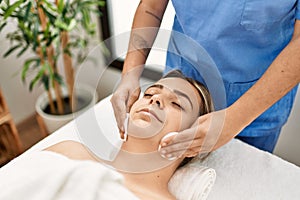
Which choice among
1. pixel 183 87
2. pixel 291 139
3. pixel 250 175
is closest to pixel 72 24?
pixel 183 87

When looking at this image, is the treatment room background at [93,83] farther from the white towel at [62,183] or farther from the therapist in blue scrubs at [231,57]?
the white towel at [62,183]

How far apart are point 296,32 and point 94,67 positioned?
67 cm

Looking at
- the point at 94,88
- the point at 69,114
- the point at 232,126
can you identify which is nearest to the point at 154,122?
the point at 232,126

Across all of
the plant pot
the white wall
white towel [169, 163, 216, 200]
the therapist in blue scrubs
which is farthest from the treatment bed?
the plant pot

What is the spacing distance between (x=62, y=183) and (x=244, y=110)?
514mm

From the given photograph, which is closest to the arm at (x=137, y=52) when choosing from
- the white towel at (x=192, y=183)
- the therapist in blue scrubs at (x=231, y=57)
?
the therapist in blue scrubs at (x=231, y=57)

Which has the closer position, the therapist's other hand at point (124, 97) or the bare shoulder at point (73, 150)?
the therapist's other hand at point (124, 97)

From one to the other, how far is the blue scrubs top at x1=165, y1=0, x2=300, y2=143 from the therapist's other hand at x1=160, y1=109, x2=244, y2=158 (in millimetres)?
168

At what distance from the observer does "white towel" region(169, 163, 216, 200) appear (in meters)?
1.07

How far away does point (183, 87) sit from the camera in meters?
1.06

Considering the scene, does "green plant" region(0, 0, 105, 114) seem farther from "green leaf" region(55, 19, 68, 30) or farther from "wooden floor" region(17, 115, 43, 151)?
"wooden floor" region(17, 115, 43, 151)

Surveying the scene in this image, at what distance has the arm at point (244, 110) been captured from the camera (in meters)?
0.89

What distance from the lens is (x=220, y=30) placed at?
100cm

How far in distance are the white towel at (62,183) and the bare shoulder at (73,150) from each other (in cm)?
14
